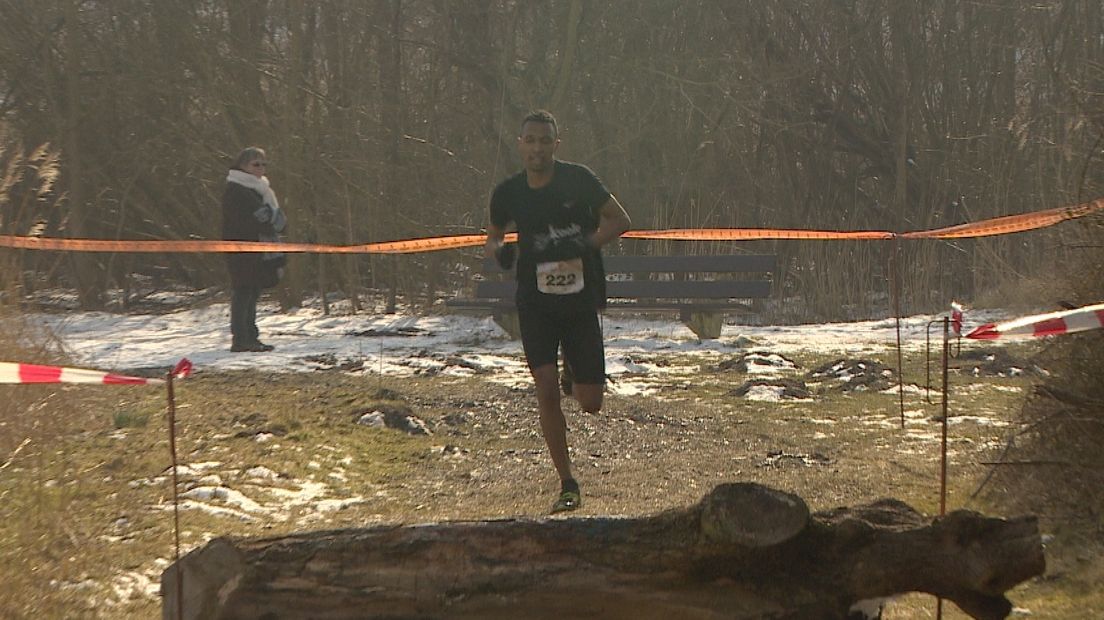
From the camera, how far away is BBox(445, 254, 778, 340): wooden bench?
15.4 m

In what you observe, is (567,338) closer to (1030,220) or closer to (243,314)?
(1030,220)

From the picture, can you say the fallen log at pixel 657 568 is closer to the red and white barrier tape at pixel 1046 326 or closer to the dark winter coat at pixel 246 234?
the red and white barrier tape at pixel 1046 326

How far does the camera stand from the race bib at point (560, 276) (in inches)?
243

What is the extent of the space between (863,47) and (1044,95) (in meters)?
2.78

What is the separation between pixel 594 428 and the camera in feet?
31.3

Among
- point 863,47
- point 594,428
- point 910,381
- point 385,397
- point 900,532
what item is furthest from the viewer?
point 863,47

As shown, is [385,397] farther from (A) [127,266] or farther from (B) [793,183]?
(B) [793,183]

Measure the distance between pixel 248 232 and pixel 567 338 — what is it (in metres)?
8.74

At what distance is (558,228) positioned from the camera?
6.18 metres

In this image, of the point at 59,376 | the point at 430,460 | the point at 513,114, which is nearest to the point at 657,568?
the point at 59,376

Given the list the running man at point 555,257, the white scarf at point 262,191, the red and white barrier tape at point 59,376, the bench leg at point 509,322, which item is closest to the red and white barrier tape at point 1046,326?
the running man at point 555,257

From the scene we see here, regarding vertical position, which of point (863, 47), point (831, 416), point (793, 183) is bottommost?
point (831, 416)

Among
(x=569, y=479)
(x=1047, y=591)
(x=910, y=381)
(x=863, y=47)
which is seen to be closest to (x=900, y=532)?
(x=1047, y=591)

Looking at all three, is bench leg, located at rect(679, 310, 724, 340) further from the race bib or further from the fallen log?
the fallen log
